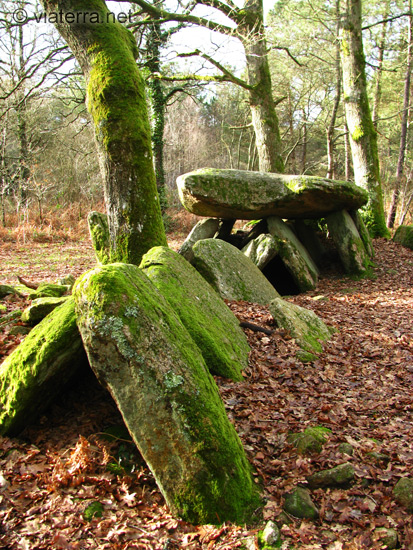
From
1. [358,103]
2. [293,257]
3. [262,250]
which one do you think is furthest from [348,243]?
[358,103]

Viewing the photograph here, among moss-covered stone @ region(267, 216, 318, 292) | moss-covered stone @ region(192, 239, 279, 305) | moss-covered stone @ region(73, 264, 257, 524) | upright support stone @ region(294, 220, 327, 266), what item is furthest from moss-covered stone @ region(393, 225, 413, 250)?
moss-covered stone @ region(73, 264, 257, 524)

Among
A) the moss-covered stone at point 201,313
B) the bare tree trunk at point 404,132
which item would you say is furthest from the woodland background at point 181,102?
the moss-covered stone at point 201,313

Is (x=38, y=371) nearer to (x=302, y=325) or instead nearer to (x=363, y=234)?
(x=302, y=325)

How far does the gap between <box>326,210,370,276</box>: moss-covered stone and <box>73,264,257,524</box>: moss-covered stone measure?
25.6 feet

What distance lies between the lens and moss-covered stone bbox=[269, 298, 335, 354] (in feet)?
17.0

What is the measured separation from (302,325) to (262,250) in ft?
11.6

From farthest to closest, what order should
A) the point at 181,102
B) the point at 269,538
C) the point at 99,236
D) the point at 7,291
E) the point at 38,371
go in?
the point at 181,102, the point at 99,236, the point at 7,291, the point at 38,371, the point at 269,538

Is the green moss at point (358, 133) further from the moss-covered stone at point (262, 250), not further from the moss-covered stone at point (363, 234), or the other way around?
the moss-covered stone at point (262, 250)

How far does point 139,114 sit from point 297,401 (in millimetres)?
4222

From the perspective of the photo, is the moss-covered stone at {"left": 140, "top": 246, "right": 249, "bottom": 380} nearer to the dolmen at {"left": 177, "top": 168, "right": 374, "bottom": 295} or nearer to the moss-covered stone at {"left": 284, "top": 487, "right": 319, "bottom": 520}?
the moss-covered stone at {"left": 284, "top": 487, "right": 319, "bottom": 520}

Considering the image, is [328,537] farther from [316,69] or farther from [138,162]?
[316,69]

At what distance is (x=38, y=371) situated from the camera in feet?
10.4

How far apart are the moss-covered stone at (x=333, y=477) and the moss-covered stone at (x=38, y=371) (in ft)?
6.60

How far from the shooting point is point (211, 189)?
870 centimetres
